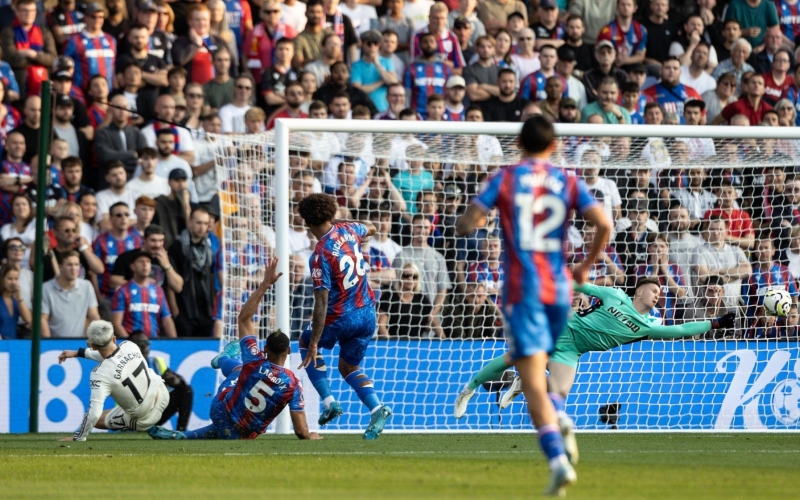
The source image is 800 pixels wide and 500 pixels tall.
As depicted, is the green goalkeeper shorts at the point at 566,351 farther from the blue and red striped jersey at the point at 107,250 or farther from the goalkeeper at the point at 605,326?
the blue and red striped jersey at the point at 107,250

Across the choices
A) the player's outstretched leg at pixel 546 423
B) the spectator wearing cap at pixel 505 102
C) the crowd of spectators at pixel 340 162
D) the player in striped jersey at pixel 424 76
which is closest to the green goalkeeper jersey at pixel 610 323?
the crowd of spectators at pixel 340 162

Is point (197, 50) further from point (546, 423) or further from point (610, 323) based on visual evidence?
point (546, 423)

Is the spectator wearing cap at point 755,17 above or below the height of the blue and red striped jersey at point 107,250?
above

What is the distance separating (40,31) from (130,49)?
3.97 feet

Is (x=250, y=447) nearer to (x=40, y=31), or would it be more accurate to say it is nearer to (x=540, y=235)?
(x=540, y=235)

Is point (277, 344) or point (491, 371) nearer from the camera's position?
point (277, 344)

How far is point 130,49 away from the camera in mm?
16484

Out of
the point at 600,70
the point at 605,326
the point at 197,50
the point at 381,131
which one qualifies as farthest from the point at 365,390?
the point at 600,70

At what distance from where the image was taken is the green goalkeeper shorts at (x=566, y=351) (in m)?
11.3

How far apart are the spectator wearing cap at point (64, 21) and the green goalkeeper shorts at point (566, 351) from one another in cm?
873

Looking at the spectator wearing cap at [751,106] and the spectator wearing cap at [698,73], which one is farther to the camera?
the spectator wearing cap at [698,73]

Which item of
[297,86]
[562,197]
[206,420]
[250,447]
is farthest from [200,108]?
[562,197]

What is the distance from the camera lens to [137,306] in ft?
46.3

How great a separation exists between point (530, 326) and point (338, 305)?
4.50m
